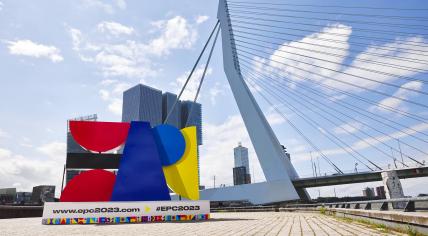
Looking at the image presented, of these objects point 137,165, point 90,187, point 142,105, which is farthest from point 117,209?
point 142,105

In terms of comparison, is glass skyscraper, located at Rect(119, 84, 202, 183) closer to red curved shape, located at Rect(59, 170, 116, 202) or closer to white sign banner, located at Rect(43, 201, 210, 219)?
red curved shape, located at Rect(59, 170, 116, 202)

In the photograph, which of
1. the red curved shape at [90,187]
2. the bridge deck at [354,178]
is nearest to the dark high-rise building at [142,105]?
the bridge deck at [354,178]

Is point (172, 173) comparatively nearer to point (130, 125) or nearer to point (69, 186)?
point (130, 125)

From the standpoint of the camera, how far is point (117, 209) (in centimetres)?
1661

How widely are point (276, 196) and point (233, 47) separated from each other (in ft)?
71.2

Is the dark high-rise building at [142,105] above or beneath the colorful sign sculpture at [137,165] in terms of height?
above

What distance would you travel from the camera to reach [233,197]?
53.4 m

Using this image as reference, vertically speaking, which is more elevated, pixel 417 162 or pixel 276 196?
pixel 417 162

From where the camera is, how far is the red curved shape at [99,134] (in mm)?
19000

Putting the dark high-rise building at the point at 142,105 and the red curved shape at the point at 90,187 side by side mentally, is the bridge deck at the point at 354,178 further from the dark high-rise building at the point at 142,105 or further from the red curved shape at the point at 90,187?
the dark high-rise building at the point at 142,105

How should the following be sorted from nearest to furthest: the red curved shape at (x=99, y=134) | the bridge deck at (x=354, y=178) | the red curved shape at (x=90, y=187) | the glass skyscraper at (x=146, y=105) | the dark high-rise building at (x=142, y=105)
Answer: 1. the red curved shape at (x=90, y=187)
2. the red curved shape at (x=99, y=134)
3. the bridge deck at (x=354, y=178)
4. the dark high-rise building at (x=142, y=105)
5. the glass skyscraper at (x=146, y=105)

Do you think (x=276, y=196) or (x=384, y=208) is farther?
(x=276, y=196)

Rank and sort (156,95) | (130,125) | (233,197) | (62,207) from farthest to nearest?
1. (156,95)
2. (233,197)
3. (130,125)
4. (62,207)

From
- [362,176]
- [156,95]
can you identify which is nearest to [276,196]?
[362,176]
